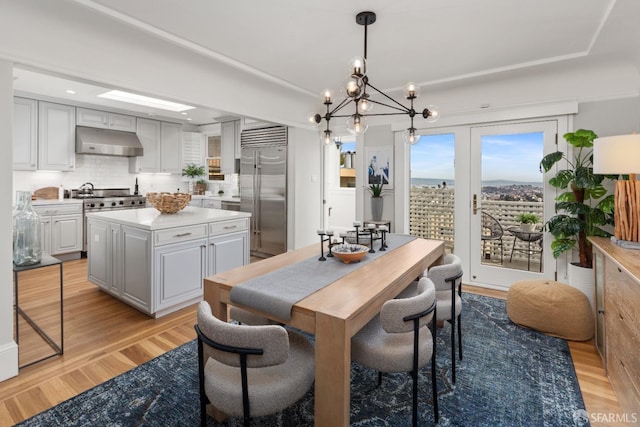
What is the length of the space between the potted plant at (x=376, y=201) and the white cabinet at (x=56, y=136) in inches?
189

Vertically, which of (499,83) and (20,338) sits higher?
(499,83)

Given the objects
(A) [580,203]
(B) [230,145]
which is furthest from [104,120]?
(A) [580,203]

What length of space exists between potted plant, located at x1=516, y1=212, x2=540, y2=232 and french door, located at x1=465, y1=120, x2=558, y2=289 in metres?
0.02

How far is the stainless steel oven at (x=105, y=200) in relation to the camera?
5266mm

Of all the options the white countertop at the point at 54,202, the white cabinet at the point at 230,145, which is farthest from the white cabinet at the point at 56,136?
the white cabinet at the point at 230,145

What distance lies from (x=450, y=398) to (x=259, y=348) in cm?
135

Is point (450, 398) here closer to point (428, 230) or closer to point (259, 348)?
point (259, 348)

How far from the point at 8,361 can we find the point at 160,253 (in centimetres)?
118

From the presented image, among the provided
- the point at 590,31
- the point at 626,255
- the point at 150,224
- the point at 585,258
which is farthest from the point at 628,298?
the point at 150,224

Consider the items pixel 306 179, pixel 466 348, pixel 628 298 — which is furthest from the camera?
pixel 306 179

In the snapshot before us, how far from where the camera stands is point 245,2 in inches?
89.9

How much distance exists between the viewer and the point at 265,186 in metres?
5.36

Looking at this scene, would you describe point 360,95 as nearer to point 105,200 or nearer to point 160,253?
point 160,253

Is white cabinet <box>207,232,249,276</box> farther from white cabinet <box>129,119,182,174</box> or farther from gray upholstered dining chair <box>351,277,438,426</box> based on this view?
white cabinet <box>129,119,182,174</box>
